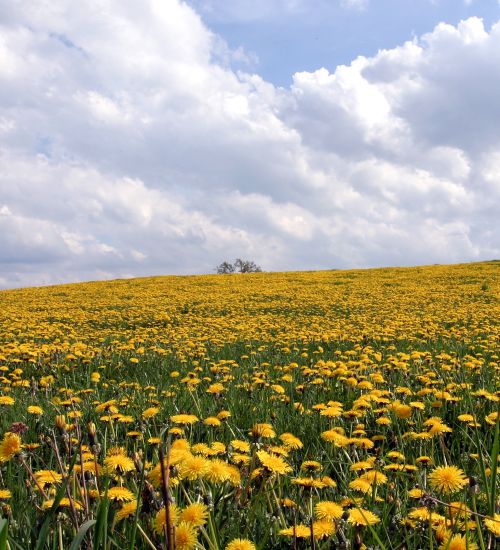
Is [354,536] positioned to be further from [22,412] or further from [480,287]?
[480,287]

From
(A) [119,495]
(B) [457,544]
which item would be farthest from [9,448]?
(B) [457,544]

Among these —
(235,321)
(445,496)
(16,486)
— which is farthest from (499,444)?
(235,321)

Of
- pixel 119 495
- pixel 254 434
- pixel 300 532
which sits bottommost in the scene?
pixel 300 532

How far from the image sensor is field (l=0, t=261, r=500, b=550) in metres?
1.74

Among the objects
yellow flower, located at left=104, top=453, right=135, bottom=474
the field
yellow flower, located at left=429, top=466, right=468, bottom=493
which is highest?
yellow flower, located at left=104, top=453, right=135, bottom=474

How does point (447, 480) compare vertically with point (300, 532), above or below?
above

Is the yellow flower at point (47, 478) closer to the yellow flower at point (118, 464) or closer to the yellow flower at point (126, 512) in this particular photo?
the yellow flower at point (118, 464)

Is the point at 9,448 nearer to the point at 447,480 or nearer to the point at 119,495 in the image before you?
the point at 119,495

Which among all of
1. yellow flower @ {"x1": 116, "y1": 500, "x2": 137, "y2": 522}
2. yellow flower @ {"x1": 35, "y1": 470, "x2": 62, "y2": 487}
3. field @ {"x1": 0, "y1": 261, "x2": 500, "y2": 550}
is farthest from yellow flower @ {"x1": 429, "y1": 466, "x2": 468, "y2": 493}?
yellow flower @ {"x1": 35, "y1": 470, "x2": 62, "y2": 487}

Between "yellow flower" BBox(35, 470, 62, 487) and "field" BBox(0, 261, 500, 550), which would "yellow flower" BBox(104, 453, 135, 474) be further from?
"yellow flower" BBox(35, 470, 62, 487)

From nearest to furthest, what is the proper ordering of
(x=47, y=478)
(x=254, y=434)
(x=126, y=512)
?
(x=126, y=512) < (x=254, y=434) < (x=47, y=478)

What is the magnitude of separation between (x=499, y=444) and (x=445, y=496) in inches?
43.6

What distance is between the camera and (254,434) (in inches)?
79.3

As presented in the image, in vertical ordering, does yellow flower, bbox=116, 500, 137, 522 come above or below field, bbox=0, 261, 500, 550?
above
